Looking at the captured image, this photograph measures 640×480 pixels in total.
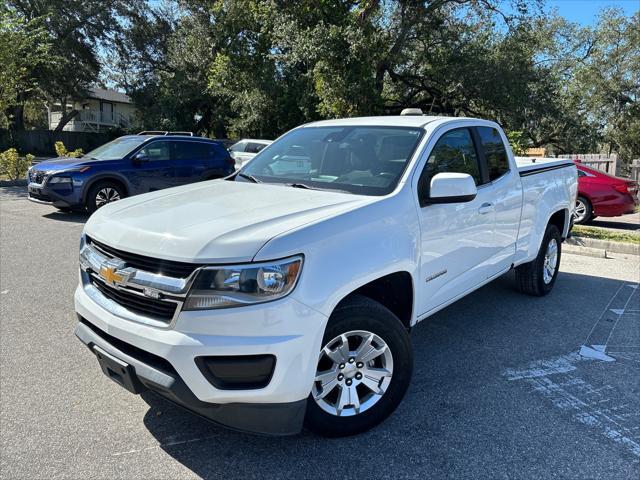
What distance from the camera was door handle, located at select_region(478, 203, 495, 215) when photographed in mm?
3953

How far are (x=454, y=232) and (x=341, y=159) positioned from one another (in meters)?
1.00

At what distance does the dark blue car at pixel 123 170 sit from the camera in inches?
374

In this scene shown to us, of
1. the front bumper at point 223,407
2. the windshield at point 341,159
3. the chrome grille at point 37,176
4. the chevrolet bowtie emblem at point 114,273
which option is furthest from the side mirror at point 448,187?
the chrome grille at point 37,176

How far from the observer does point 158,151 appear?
1054cm

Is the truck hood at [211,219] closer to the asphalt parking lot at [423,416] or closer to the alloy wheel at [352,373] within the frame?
the alloy wheel at [352,373]

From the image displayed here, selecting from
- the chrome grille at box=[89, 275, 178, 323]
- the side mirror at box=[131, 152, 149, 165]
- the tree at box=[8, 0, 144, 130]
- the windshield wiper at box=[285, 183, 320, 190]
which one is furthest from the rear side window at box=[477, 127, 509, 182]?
the tree at box=[8, 0, 144, 130]

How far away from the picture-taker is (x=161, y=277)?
7.93 feet

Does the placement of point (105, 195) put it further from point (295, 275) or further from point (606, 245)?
point (606, 245)

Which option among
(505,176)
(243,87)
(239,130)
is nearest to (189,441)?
(505,176)

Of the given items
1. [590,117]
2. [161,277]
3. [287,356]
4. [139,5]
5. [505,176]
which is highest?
[139,5]

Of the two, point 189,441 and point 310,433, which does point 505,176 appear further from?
point 189,441

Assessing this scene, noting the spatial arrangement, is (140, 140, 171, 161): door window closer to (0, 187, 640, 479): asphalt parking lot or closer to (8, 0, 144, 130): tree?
(0, 187, 640, 479): asphalt parking lot

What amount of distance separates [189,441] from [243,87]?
81.1ft

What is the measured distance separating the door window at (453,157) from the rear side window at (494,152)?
223 millimetres
